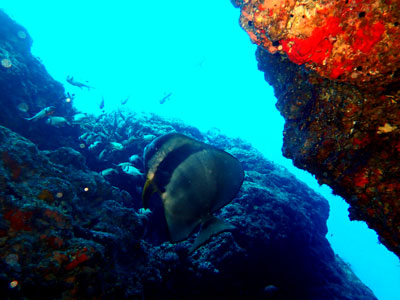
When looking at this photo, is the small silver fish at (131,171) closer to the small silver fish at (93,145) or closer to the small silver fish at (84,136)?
the small silver fish at (93,145)

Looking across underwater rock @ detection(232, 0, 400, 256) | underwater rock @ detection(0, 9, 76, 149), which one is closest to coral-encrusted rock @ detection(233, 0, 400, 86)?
underwater rock @ detection(232, 0, 400, 256)

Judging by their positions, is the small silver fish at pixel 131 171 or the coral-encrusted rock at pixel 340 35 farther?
the small silver fish at pixel 131 171

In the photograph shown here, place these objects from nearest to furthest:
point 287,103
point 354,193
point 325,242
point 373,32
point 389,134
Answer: point 373,32 → point 389,134 → point 354,193 → point 287,103 → point 325,242

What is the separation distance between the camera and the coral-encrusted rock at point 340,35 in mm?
1991

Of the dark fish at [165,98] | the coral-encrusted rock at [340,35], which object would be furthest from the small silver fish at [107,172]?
the dark fish at [165,98]

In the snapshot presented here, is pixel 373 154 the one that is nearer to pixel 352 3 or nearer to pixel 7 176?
pixel 352 3

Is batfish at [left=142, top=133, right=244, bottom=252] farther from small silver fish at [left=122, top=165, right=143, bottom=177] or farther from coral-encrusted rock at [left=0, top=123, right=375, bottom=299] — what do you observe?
small silver fish at [left=122, top=165, right=143, bottom=177]

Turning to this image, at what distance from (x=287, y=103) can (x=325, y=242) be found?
757cm

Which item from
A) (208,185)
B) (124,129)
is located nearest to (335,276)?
(208,185)

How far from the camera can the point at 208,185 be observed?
6.77 feet

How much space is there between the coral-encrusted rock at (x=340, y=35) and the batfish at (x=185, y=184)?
5.17 ft

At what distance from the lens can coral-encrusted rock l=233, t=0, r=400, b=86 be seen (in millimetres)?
1991

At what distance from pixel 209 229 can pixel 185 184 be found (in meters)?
0.49

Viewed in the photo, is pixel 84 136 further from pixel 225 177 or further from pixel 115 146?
pixel 225 177
